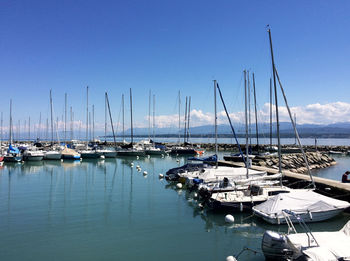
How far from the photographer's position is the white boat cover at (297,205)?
15.9m

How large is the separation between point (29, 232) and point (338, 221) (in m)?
19.0

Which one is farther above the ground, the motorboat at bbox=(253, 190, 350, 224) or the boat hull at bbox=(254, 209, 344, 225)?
the motorboat at bbox=(253, 190, 350, 224)

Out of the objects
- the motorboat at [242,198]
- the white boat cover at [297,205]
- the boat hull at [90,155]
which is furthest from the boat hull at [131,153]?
the white boat cover at [297,205]

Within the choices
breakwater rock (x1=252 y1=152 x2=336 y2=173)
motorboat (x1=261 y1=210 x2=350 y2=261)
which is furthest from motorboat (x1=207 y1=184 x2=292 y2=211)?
breakwater rock (x1=252 y1=152 x2=336 y2=173)

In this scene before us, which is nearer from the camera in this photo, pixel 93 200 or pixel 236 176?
pixel 93 200

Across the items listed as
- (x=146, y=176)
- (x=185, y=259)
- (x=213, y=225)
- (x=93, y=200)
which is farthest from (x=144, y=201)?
(x=146, y=176)

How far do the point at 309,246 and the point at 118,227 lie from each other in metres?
10.8

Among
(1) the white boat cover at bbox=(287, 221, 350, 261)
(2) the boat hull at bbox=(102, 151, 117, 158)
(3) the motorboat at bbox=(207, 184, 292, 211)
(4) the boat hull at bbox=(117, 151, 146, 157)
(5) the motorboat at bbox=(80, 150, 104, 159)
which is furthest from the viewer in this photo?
(4) the boat hull at bbox=(117, 151, 146, 157)

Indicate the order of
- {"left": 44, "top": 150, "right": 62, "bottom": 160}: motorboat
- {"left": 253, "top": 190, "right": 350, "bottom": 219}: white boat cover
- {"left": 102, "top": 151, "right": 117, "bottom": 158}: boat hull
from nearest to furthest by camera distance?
{"left": 253, "top": 190, "right": 350, "bottom": 219}: white boat cover < {"left": 44, "top": 150, "right": 62, "bottom": 160}: motorboat < {"left": 102, "top": 151, "right": 117, "bottom": 158}: boat hull

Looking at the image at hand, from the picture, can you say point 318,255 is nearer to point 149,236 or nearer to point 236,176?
point 149,236

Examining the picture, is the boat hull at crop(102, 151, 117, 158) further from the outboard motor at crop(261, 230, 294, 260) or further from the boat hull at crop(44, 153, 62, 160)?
the outboard motor at crop(261, 230, 294, 260)

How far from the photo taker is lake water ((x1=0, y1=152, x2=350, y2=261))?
13219mm

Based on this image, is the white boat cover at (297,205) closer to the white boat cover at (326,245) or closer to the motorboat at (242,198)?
the motorboat at (242,198)

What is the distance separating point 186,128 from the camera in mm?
81312
